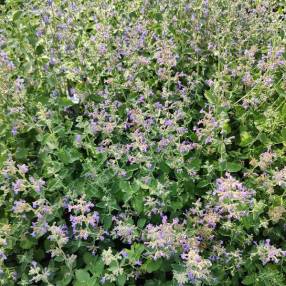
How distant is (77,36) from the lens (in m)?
3.75

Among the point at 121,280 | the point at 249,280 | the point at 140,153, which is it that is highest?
the point at 140,153

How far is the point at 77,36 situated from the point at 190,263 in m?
2.06

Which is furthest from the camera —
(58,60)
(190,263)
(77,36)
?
(77,36)

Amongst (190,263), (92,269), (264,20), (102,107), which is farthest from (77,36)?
(190,263)

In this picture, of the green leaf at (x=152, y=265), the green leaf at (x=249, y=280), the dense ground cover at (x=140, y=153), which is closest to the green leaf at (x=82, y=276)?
the dense ground cover at (x=140, y=153)

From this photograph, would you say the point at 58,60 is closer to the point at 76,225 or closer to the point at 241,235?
the point at 76,225

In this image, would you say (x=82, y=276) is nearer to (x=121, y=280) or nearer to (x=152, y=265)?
(x=121, y=280)

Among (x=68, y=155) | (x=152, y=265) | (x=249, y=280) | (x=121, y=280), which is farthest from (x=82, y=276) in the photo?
(x=249, y=280)

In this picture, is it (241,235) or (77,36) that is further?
(77,36)

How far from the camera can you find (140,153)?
2.93 metres

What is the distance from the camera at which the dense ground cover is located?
2848 mm

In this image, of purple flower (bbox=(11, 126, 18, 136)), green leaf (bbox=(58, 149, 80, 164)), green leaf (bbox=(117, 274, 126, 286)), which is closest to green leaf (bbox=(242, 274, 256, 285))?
green leaf (bbox=(117, 274, 126, 286))

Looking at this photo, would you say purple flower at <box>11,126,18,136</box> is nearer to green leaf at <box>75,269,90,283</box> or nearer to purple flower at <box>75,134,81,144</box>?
purple flower at <box>75,134,81,144</box>

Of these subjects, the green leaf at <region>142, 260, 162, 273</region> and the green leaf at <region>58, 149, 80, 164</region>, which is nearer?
the green leaf at <region>142, 260, 162, 273</region>
